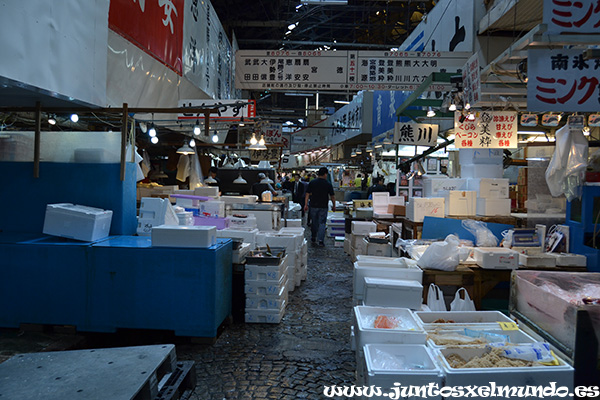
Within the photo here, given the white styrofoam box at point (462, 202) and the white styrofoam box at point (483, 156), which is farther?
the white styrofoam box at point (483, 156)

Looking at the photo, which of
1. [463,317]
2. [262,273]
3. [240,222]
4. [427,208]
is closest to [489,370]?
[463,317]

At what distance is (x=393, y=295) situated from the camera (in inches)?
175

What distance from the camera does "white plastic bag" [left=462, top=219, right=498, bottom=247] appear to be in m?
6.38

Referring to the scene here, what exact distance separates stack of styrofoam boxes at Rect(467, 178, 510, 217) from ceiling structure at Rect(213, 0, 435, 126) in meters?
11.2

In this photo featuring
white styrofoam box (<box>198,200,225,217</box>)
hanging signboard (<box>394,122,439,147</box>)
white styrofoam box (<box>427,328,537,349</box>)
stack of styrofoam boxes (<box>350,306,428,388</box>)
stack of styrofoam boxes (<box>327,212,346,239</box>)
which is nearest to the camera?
stack of styrofoam boxes (<box>350,306,428,388</box>)

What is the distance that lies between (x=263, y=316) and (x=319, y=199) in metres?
7.21

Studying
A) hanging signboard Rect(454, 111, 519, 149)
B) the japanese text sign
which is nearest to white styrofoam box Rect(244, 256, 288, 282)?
the japanese text sign

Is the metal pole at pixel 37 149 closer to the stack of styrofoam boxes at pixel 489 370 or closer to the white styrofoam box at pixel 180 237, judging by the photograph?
the white styrofoam box at pixel 180 237

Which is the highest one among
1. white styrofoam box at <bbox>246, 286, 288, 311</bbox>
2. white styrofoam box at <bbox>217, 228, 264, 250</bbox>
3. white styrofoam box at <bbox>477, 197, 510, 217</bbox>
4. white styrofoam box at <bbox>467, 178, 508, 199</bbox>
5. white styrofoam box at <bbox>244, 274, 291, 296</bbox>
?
white styrofoam box at <bbox>467, 178, 508, 199</bbox>

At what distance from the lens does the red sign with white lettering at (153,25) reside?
7.22 meters

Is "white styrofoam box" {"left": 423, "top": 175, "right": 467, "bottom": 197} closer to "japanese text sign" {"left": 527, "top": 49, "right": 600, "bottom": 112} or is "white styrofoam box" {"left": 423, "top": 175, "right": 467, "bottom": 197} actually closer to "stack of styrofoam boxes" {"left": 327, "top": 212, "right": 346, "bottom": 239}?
"japanese text sign" {"left": 527, "top": 49, "right": 600, "bottom": 112}

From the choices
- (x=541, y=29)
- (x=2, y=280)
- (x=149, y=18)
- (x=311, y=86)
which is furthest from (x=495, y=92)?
(x=2, y=280)

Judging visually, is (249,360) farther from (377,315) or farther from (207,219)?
(207,219)

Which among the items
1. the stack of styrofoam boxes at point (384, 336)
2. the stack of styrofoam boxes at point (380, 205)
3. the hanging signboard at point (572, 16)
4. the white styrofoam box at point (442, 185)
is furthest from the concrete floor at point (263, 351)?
the stack of styrofoam boxes at point (380, 205)
